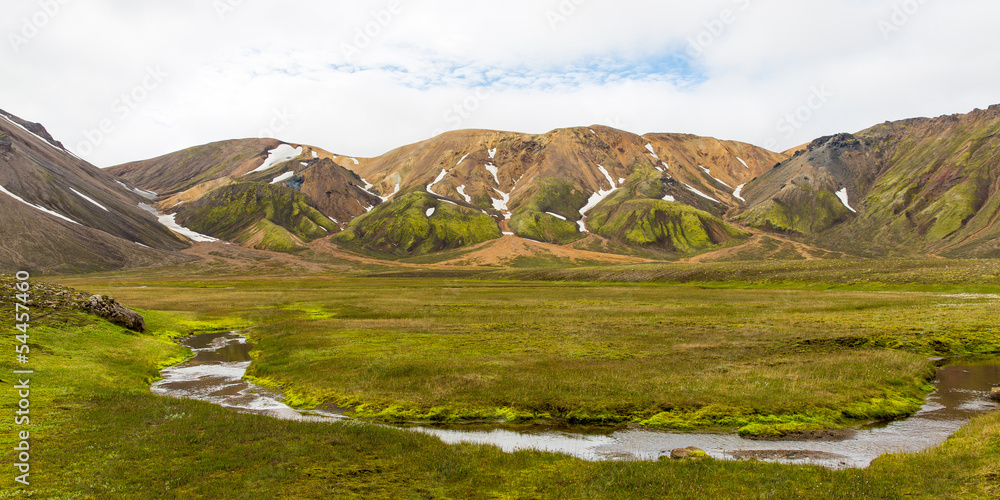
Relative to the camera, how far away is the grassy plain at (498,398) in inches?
668

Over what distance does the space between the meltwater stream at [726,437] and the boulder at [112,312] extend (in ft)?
69.6

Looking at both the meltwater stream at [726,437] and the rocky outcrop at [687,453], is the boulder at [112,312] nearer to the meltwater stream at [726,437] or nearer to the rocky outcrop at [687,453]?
the meltwater stream at [726,437]

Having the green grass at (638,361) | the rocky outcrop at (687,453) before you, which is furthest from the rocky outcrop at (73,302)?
the rocky outcrop at (687,453)

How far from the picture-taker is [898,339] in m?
45.0

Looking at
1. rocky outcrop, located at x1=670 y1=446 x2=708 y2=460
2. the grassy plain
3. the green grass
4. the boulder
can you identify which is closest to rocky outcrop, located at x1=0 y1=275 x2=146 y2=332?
the boulder

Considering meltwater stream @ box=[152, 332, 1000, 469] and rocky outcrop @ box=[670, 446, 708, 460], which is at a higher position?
rocky outcrop @ box=[670, 446, 708, 460]

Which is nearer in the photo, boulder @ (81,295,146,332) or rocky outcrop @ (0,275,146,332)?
rocky outcrop @ (0,275,146,332)

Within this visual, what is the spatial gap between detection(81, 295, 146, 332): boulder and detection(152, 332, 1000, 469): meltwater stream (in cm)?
2121

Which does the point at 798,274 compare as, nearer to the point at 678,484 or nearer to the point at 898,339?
the point at 898,339

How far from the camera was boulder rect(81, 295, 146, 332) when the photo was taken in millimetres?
48281

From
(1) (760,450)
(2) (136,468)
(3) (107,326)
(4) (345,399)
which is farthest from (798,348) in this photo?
(3) (107,326)

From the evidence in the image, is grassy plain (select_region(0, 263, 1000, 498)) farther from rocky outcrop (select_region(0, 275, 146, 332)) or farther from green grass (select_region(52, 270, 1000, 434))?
rocky outcrop (select_region(0, 275, 146, 332))

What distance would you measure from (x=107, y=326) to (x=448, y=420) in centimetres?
3986

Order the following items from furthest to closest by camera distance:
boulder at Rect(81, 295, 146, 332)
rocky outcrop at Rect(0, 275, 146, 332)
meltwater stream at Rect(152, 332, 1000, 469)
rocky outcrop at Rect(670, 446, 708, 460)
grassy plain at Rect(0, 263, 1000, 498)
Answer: boulder at Rect(81, 295, 146, 332) < rocky outcrop at Rect(0, 275, 146, 332) < meltwater stream at Rect(152, 332, 1000, 469) < rocky outcrop at Rect(670, 446, 708, 460) < grassy plain at Rect(0, 263, 1000, 498)
